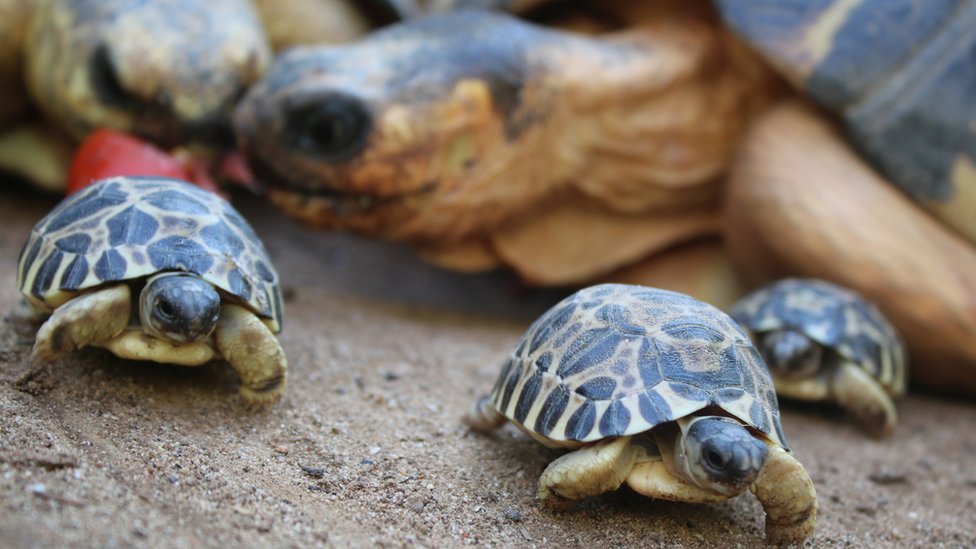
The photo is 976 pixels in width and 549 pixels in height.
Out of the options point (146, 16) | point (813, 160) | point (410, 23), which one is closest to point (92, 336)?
point (146, 16)

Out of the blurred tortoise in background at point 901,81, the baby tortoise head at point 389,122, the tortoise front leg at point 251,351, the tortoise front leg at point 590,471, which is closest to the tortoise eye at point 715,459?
the tortoise front leg at point 590,471

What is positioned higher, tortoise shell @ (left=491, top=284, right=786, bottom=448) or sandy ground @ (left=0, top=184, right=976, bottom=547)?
tortoise shell @ (left=491, top=284, right=786, bottom=448)

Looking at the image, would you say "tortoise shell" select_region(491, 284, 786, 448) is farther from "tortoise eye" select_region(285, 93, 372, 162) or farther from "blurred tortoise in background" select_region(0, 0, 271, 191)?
"blurred tortoise in background" select_region(0, 0, 271, 191)

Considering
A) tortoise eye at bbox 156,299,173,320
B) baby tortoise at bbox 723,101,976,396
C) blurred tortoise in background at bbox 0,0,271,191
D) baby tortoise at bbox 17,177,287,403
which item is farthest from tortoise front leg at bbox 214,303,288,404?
baby tortoise at bbox 723,101,976,396

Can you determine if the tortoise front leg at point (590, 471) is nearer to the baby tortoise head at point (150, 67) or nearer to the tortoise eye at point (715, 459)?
the tortoise eye at point (715, 459)

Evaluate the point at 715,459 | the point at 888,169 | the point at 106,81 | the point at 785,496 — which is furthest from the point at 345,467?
the point at 888,169

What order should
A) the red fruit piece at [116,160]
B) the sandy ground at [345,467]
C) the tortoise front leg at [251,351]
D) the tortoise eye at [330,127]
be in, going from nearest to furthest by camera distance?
the sandy ground at [345,467] < the tortoise front leg at [251,351] < the red fruit piece at [116,160] < the tortoise eye at [330,127]
